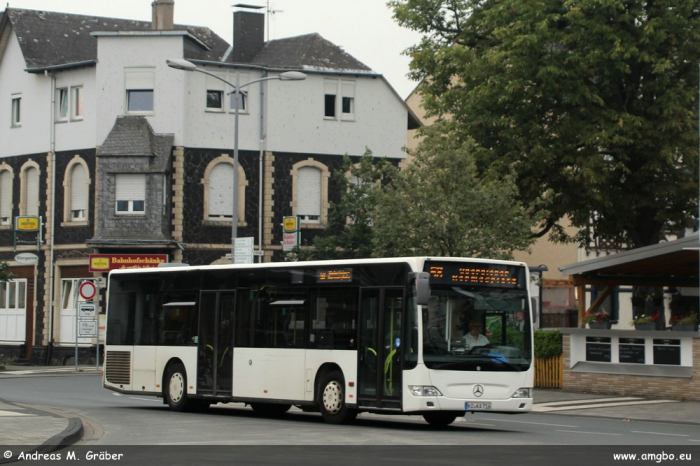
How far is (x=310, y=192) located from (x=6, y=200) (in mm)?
13026

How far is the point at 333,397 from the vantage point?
62.8ft

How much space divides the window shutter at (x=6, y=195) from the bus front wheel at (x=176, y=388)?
94.5 ft

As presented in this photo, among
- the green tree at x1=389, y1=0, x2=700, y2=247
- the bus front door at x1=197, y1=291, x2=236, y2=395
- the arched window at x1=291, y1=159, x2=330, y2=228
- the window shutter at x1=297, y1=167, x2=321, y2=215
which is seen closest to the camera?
the bus front door at x1=197, y1=291, x2=236, y2=395

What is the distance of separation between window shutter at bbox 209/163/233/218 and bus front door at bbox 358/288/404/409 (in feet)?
90.9

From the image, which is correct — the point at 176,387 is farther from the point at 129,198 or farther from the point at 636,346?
the point at 129,198

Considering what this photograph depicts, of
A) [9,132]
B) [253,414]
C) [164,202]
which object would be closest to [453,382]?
[253,414]

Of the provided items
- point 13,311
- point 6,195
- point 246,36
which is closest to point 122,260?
point 13,311

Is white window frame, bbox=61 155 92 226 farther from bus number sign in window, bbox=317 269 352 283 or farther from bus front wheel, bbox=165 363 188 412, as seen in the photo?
bus number sign in window, bbox=317 269 352 283

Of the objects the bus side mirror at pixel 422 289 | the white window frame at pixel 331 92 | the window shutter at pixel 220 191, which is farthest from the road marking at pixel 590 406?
the white window frame at pixel 331 92

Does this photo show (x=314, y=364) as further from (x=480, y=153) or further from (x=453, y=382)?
(x=480, y=153)

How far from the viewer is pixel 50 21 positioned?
50.7m

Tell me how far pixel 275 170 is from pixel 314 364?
27.6 meters

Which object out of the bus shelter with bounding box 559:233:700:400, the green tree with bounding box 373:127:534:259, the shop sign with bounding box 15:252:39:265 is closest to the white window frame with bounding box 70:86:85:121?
the shop sign with bounding box 15:252:39:265

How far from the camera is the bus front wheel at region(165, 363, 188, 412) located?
22.4 m
